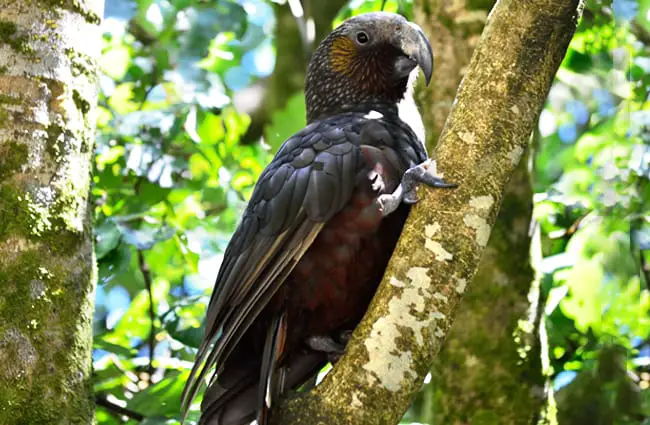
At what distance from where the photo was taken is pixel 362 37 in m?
3.04

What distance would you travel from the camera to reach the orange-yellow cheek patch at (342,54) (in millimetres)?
3068

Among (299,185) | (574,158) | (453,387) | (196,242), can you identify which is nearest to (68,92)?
(299,185)

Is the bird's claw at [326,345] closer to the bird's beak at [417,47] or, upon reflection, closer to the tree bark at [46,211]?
the tree bark at [46,211]

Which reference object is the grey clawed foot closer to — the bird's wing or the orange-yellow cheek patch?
the bird's wing

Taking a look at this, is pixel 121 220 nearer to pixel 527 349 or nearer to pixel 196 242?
pixel 196 242

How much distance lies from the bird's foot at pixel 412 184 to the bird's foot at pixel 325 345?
0.51m

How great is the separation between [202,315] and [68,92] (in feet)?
6.90

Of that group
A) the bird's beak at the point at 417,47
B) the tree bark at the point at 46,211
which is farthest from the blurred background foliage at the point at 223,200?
the bird's beak at the point at 417,47

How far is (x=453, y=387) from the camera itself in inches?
131

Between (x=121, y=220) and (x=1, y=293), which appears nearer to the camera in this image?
(x=1, y=293)

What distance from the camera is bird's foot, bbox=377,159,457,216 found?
6.91 feet

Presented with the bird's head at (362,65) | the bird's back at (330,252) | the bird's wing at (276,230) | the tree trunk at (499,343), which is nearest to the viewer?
the bird's wing at (276,230)

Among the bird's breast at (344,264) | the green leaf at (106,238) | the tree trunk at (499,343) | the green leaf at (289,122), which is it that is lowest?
the tree trunk at (499,343)

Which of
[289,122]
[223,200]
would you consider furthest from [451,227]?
[223,200]
